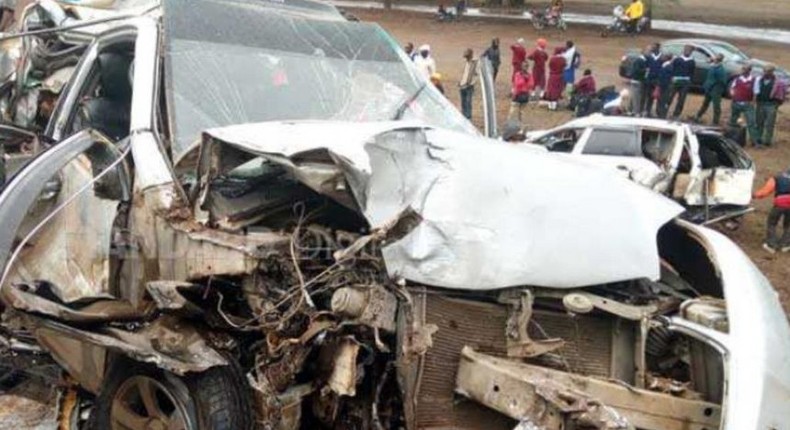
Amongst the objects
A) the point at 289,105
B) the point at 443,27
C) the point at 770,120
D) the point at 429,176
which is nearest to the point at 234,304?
the point at 429,176

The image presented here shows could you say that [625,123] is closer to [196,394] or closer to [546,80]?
[196,394]

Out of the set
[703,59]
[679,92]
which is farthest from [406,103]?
[703,59]

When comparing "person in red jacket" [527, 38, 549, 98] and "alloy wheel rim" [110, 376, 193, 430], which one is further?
"person in red jacket" [527, 38, 549, 98]

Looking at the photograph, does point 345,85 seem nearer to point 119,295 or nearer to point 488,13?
point 119,295

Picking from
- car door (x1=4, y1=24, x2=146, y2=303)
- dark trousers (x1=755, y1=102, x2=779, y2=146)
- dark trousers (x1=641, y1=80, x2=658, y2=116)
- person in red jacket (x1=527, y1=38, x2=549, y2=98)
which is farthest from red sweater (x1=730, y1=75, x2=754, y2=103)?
car door (x1=4, y1=24, x2=146, y2=303)

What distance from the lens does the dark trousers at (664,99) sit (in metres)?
16.8

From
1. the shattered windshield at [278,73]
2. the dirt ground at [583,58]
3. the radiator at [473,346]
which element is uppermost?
the shattered windshield at [278,73]

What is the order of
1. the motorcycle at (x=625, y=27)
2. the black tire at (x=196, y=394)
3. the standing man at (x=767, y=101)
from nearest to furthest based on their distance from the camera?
the black tire at (x=196, y=394) → the standing man at (x=767, y=101) → the motorcycle at (x=625, y=27)

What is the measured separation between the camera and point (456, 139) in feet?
13.5

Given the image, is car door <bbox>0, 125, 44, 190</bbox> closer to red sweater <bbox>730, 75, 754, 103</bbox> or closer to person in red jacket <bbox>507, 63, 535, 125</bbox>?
person in red jacket <bbox>507, 63, 535, 125</bbox>

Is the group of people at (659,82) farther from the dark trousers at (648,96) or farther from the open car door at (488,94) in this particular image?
the open car door at (488,94)

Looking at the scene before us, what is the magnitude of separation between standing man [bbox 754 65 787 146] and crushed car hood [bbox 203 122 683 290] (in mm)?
11903

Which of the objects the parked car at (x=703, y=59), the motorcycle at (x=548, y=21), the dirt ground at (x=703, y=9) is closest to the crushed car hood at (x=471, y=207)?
the parked car at (x=703, y=59)

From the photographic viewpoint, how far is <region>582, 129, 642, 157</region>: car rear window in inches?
417
